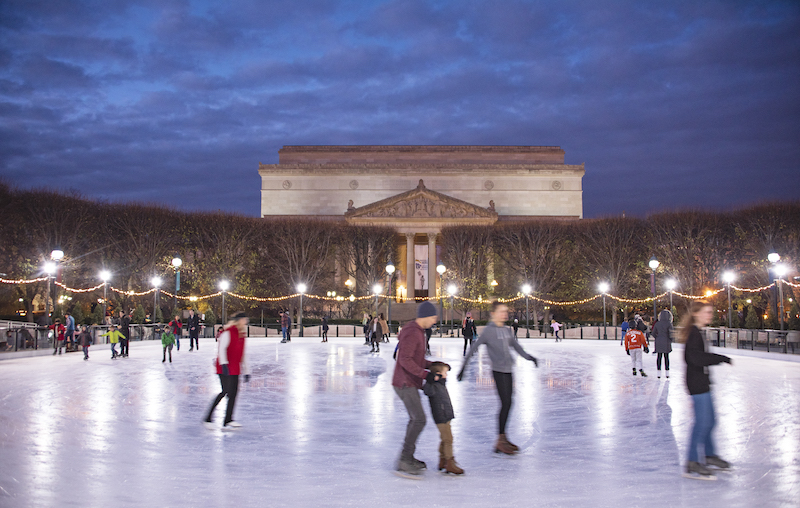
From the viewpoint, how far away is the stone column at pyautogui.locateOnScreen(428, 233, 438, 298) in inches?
2256

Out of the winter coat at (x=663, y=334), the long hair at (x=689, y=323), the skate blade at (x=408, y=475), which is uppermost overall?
the long hair at (x=689, y=323)

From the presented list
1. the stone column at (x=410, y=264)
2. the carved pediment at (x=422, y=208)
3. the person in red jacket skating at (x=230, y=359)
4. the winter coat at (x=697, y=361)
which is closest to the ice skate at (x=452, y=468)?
the winter coat at (x=697, y=361)

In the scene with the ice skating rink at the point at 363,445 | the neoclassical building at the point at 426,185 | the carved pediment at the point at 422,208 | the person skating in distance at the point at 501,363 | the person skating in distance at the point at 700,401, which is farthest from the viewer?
the neoclassical building at the point at 426,185

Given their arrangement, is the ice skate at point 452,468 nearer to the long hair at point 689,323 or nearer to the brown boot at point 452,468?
the brown boot at point 452,468

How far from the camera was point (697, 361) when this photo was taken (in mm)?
6090

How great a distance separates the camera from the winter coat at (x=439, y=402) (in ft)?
19.8

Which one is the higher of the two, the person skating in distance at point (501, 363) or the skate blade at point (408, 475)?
the person skating in distance at point (501, 363)

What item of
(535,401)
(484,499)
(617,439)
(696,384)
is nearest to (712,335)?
(535,401)

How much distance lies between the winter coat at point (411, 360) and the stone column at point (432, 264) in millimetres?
50959

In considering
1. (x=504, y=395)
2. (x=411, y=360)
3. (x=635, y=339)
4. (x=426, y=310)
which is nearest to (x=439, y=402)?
(x=411, y=360)

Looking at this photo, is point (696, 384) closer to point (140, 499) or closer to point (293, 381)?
point (140, 499)

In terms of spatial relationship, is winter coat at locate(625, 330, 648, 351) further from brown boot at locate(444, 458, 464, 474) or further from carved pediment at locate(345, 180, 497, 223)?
carved pediment at locate(345, 180, 497, 223)

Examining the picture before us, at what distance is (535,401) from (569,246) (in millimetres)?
38146

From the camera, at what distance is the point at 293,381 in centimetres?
1403
